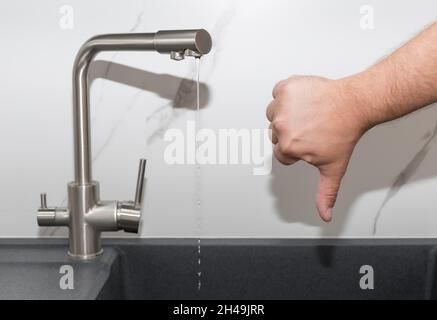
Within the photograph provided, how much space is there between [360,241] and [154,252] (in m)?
0.36

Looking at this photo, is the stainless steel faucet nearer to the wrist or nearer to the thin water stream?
the thin water stream

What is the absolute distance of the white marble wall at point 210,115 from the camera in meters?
0.86

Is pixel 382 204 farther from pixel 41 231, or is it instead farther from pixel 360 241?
pixel 41 231

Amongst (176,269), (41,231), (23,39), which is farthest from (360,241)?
(23,39)

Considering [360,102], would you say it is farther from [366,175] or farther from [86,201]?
[86,201]

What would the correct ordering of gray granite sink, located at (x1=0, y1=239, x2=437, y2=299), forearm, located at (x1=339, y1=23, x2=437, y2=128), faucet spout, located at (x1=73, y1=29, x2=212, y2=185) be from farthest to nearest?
gray granite sink, located at (x1=0, y1=239, x2=437, y2=299), faucet spout, located at (x1=73, y1=29, x2=212, y2=185), forearm, located at (x1=339, y1=23, x2=437, y2=128)

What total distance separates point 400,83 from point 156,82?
0.43 m

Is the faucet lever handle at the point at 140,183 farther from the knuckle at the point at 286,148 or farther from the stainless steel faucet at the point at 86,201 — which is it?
the knuckle at the point at 286,148

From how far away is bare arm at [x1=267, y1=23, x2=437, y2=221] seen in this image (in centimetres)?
60

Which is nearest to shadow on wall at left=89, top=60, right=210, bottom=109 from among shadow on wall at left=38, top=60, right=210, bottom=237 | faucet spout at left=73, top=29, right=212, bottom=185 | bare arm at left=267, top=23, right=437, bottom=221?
shadow on wall at left=38, top=60, right=210, bottom=237

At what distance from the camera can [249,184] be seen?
895mm

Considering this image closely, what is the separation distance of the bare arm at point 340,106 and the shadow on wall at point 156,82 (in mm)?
244

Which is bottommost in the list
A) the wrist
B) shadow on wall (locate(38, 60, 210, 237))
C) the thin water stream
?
the thin water stream

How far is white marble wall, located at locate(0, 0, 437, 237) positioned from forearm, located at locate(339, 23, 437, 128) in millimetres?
246
